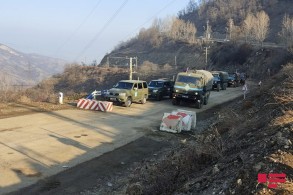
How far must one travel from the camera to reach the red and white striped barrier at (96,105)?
25.6m

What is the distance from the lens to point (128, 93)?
28641mm

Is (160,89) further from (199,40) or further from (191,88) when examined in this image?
(199,40)

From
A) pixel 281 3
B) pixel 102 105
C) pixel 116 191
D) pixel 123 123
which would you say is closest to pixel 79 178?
pixel 116 191

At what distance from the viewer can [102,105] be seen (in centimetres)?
2566

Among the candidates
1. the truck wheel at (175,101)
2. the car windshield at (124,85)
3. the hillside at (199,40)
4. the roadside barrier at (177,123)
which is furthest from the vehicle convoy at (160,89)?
the hillside at (199,40)

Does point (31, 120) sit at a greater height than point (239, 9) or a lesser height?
lesser

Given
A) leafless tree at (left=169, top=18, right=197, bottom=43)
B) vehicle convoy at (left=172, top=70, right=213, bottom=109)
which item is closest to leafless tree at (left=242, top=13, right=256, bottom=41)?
leafless tree at (left=169, top=18, right=197, bottom=43)


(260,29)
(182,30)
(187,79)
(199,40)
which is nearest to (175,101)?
(187,79)

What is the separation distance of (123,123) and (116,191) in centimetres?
1096

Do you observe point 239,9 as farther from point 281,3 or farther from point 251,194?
point 251,194

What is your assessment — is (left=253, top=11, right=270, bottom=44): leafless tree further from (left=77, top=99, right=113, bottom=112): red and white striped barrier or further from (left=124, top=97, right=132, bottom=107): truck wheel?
(left=77, top=99, right=113, bottom=112): red and white striped barrier

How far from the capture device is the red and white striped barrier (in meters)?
25.6

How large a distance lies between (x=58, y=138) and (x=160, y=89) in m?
17.5

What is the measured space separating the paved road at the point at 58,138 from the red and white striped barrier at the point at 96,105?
58cm
